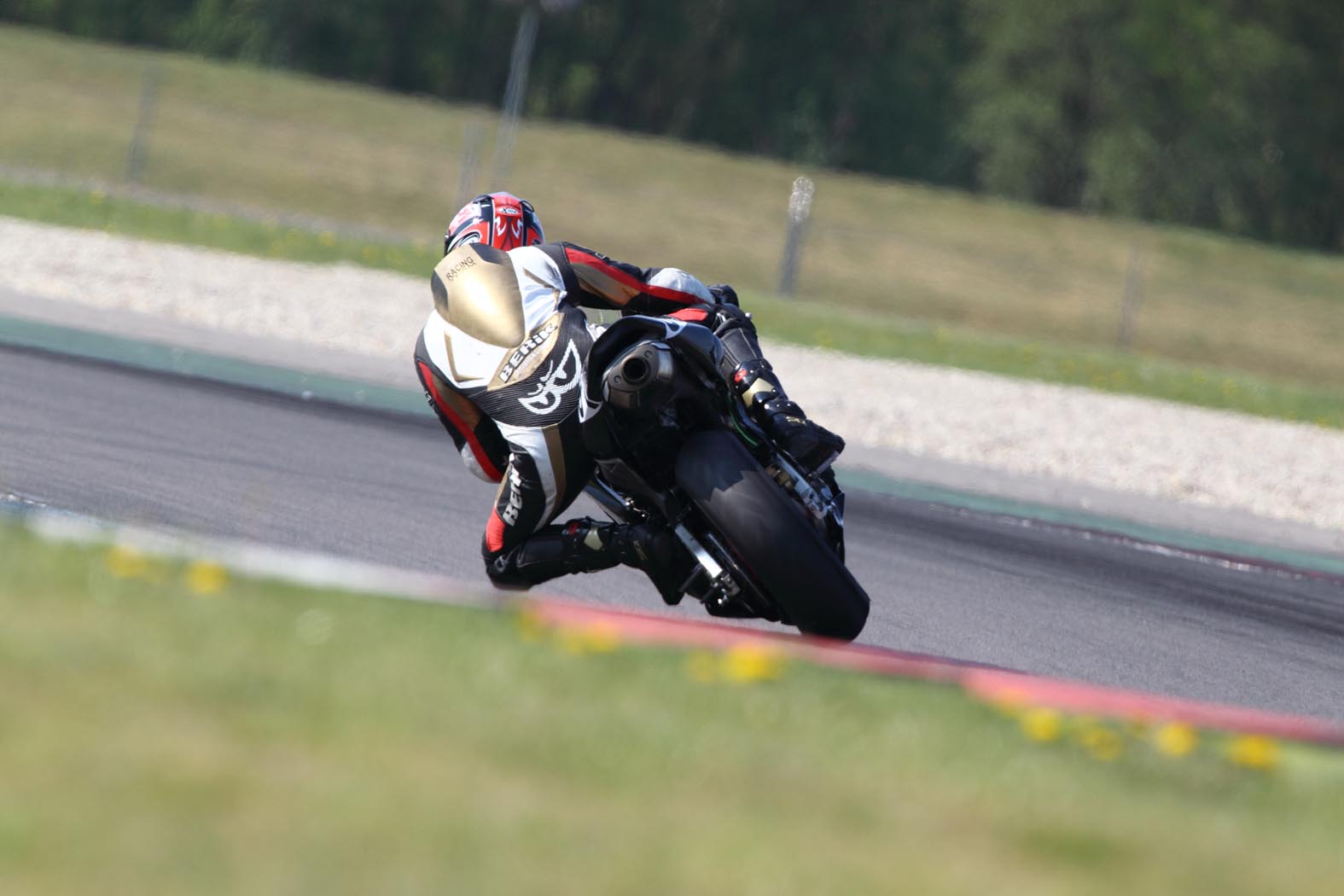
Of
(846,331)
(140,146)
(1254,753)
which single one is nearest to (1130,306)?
(846,331)

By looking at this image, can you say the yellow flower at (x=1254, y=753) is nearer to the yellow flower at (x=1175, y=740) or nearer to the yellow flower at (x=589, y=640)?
the yellow flower at (x=1175, y=740)

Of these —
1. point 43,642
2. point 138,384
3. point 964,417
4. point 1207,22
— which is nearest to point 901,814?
point 43,642

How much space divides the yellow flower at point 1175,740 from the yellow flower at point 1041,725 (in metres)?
0.18

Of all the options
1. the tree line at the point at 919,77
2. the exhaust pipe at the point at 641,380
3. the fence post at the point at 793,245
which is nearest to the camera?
the exhaust pipe at the point at 641,380

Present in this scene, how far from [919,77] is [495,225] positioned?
2045 inches

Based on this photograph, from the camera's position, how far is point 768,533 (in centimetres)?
492

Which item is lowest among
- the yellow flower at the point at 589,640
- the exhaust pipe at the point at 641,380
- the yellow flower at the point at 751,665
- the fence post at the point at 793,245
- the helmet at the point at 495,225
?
the fence post at the point at 793,245

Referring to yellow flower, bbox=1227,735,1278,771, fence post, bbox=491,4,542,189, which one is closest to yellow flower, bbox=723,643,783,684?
yellow flower, bbox=1227,735,1278,771

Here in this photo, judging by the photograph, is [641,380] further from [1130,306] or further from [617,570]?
[1130,306]

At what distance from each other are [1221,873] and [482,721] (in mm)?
1184

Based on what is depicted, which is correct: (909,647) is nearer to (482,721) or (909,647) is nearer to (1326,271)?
(482,721)

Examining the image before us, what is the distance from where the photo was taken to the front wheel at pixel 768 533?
4.93 metres

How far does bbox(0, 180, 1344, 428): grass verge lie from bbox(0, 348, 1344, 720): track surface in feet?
26.4

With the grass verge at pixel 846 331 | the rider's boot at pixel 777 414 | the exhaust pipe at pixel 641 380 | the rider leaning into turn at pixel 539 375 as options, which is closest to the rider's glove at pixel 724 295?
the rider leaning into turn at pixel 539 375
